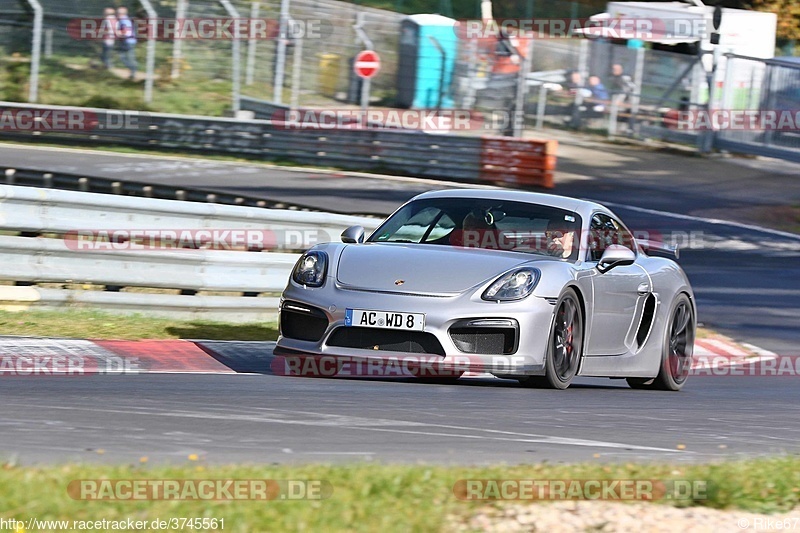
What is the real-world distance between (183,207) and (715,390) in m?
4.37

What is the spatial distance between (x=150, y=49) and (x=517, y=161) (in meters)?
8.67

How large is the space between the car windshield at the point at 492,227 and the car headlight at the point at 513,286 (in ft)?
2.03

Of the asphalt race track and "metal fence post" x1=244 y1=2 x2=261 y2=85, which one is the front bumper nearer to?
the asphalt race track

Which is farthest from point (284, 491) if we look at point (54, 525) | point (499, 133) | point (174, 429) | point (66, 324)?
point (499, 133)

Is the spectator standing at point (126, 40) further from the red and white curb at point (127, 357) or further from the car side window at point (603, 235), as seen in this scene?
the car side window at point (603, 235)

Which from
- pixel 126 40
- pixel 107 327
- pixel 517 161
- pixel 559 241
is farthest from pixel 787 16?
pixel 107 327

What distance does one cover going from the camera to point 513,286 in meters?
7.50

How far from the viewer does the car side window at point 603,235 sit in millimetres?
8523

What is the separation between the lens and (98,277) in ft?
Answer: 31.9

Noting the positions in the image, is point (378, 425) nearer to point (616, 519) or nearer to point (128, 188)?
point (616, 519)

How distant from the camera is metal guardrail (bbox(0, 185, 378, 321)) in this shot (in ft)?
31.1

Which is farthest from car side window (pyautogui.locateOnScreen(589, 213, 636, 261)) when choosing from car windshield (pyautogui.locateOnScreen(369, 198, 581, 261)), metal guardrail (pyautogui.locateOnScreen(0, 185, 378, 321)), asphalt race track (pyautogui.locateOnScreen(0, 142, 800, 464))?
metal guardrail (pyautogui.locateOnScreen(0, 185, 378, 321))

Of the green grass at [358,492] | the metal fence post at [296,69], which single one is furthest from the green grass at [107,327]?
the metal fence post at [296,69]

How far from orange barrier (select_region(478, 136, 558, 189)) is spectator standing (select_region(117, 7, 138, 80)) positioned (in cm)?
809
